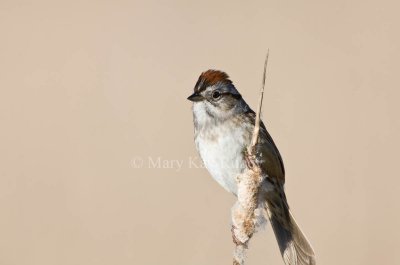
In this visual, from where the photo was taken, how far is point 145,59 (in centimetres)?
458

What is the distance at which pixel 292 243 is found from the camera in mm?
2865

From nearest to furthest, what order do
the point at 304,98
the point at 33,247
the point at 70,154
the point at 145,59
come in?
the point at 33,247 < the point at 70,154 < the point at 304,98 < the point at 145,59

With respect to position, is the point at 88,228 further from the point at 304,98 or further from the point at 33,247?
the point at 304,98

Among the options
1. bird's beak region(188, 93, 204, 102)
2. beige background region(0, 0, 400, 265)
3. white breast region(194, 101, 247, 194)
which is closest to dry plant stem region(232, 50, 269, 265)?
white breast region(194, 101, 247, 194)

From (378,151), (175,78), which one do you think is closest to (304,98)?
(378,151)

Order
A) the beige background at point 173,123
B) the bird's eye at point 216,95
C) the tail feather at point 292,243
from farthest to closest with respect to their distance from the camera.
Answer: the beige background at point 173,123 < the bird's eye at point 216,95 < the tail feather at point 292,243

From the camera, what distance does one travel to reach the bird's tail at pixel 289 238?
279cm

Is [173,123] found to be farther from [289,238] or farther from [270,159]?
[289,238]

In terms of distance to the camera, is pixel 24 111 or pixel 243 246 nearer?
pixel 243 246

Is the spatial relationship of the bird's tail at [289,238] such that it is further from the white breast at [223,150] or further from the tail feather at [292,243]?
the white breast at [223,150]

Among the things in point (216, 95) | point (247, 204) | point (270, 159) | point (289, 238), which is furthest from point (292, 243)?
point (247, 204)

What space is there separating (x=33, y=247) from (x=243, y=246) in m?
2.07

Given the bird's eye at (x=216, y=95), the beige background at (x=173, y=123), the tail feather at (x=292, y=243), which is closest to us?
the tail feather at (x=292, y=243)

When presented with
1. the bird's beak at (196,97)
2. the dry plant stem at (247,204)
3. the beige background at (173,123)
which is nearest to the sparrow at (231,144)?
the bird's beak at (196,97)
